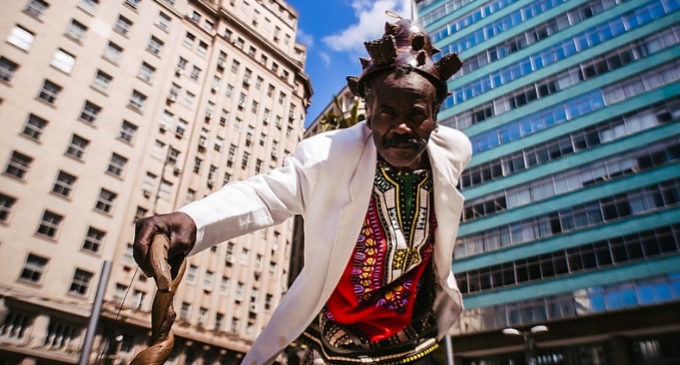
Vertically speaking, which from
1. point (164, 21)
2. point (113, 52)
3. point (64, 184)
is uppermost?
point (164, 21)

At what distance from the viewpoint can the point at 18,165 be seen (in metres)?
25.5

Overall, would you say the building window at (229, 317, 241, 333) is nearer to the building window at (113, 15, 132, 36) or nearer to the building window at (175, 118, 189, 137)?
the building window at (175, 118, 189, 137)

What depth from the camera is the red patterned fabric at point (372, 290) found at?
2785 millimetres

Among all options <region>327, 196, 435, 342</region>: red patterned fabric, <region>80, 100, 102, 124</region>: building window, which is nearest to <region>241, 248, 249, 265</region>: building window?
<region>80, 100, 102, 124</region>: building window

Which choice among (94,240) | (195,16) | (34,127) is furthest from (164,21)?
(94,240)

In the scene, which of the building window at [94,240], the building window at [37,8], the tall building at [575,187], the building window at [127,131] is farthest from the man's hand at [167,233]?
the building window at [37,8]

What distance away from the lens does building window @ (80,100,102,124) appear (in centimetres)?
2936

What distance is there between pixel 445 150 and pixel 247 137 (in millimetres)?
40217

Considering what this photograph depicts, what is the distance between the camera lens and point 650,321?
69.1 ft

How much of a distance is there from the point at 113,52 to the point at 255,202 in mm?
34066

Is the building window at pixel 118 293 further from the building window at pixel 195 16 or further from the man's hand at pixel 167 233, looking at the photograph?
the man's hand at pixel 167 233

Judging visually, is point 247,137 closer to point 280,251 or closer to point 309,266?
point 280,251

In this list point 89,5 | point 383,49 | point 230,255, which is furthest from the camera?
point 230,255

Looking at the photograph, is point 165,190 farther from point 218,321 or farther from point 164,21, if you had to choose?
point 164,21
